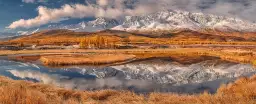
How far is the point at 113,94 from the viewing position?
21.8 meters

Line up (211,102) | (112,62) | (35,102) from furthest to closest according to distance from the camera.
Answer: (112,62) < (211,102) < (35,102)

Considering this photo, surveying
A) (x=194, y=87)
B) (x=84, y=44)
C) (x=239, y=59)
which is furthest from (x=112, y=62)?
(x=84, y=44)

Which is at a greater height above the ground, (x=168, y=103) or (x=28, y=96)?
(x=28, y=96)

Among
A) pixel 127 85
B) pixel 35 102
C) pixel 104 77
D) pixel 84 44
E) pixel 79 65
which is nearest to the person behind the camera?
pixel 35 102

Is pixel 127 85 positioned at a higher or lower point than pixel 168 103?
lower

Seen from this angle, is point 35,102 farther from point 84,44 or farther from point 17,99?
point 84,44

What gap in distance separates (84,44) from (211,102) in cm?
14664

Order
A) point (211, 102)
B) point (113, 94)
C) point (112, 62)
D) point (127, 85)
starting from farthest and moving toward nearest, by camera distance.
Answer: point (112, 62) → point (127, 85) → point (113, 94) → point (211, 102)

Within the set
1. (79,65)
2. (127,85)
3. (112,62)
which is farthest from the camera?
(112,62)

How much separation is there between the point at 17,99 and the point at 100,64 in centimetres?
5083

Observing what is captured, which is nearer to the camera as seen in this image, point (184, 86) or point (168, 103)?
point (168, 103)

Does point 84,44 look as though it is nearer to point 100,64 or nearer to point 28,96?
point 100,64

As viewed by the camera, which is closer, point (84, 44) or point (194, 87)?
point (194, 87)

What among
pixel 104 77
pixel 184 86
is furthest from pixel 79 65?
pixel 184 86
